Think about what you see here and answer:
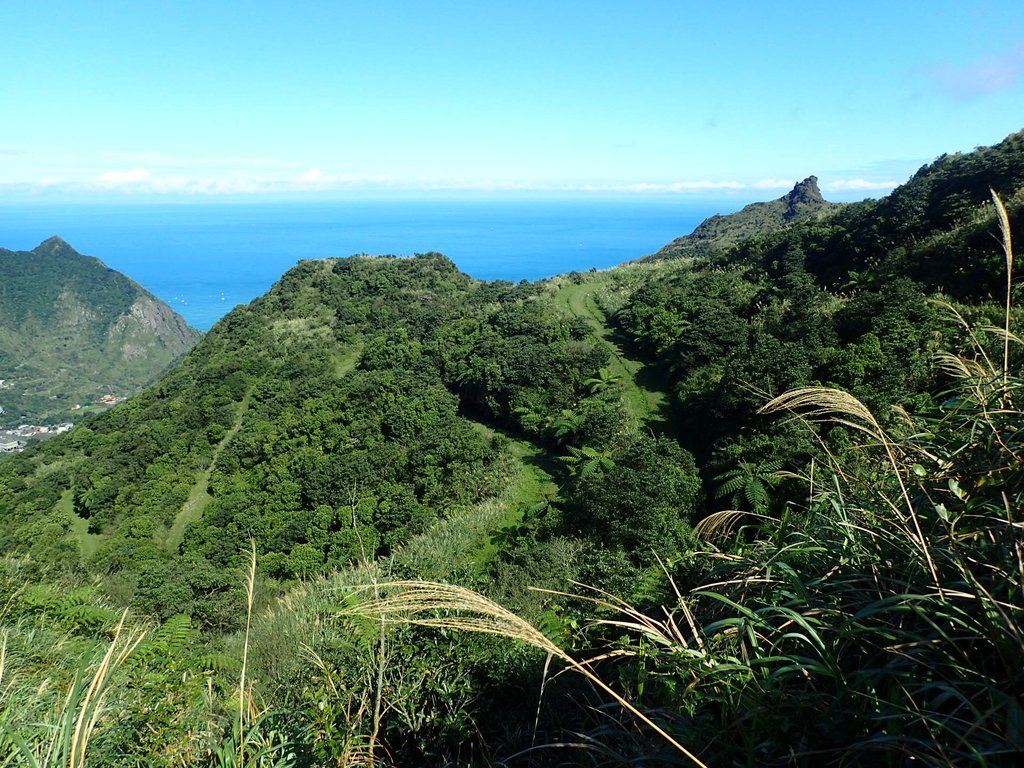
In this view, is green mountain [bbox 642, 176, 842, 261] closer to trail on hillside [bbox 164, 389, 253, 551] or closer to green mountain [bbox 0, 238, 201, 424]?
trail on hillside [bbox 164, 389, 253, 551]

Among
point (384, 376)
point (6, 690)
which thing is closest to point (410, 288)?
point (384, 376)


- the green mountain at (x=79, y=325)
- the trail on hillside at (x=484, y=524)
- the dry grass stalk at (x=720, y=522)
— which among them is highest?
the dry grass stalk at (x=720, y=522)

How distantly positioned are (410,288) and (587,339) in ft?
68.2

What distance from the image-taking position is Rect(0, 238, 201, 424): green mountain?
13362 cm

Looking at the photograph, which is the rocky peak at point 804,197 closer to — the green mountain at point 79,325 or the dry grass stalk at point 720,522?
the dry grass stalk at point 720,522

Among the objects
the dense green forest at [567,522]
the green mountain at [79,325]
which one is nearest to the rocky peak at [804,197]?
the dense green forest at [567,522]

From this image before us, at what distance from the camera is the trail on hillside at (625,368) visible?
19.9m

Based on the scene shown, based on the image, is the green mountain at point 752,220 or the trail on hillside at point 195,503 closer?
the trail on hillside at point 195,503

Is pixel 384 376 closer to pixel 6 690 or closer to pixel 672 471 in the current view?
pixel 672 471

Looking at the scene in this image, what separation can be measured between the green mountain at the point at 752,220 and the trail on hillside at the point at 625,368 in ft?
106

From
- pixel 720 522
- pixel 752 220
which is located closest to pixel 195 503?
pixel 720 522

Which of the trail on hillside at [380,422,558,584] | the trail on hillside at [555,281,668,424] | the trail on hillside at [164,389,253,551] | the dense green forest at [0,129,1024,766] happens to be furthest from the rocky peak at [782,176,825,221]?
the trail on hillside at [164,389,253,551]

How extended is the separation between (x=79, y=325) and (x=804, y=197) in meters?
180

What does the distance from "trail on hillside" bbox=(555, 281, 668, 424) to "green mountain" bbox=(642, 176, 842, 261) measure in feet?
106
